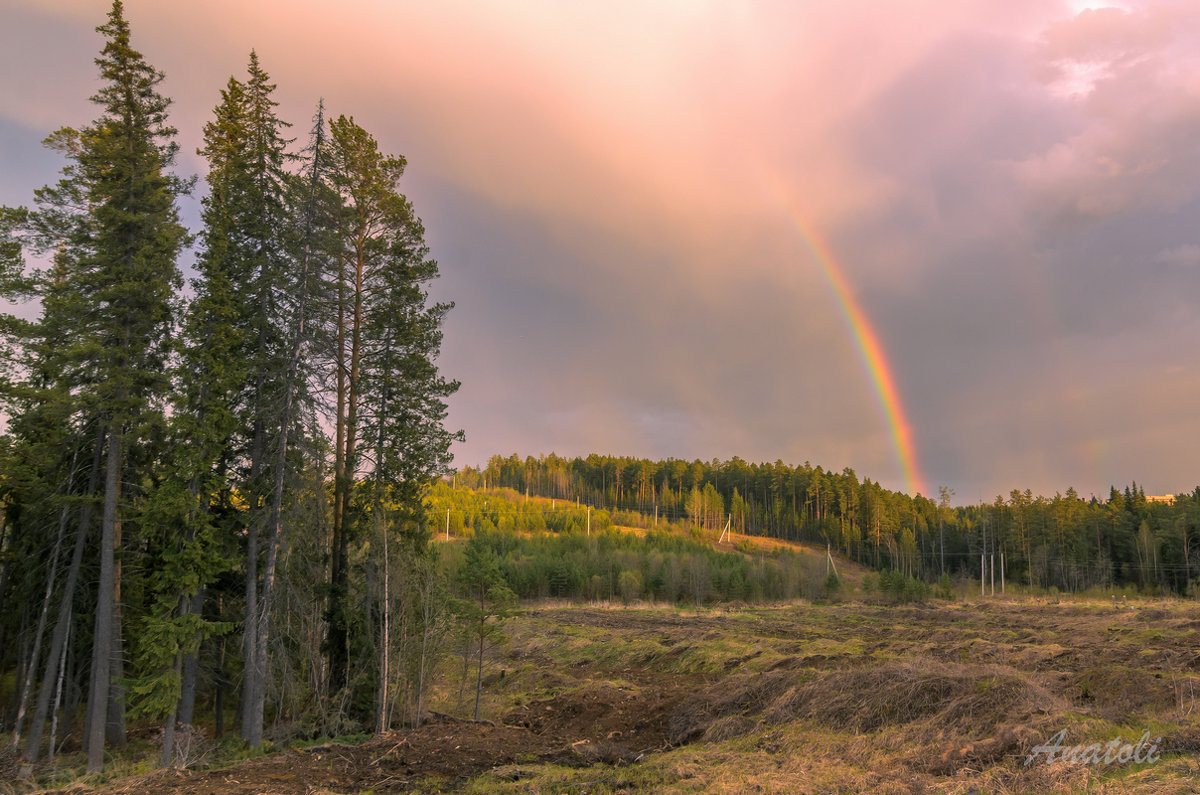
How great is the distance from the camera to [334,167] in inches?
859

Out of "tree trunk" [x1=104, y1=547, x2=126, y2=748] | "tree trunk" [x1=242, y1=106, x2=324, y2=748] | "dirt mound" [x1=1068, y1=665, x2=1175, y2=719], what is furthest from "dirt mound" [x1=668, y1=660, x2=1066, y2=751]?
"tree trunk" [x1=104, y1=547, x2=126, y2=748]

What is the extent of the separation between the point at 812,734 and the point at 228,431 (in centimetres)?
1817

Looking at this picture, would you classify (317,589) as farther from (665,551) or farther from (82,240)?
(665,551)

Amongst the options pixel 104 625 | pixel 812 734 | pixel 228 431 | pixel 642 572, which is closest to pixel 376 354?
pixel 228 431

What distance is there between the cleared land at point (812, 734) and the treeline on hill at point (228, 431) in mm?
4739

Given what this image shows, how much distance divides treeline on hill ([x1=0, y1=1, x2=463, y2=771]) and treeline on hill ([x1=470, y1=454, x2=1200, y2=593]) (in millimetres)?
80582

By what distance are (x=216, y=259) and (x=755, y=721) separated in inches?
803

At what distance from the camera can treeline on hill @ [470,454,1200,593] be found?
272 ft

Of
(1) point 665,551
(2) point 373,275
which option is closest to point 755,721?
(2) point 373,275

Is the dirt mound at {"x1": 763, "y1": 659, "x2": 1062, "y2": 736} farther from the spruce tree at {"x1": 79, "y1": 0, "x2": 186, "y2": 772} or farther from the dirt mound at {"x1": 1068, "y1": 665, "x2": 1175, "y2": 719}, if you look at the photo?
the spruce tree at {"x1": 79, "y1": 0, "x2": 186, "y2": 772}

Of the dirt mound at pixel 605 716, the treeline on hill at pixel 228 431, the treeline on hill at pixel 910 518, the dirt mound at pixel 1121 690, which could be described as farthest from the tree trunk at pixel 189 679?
the treeline on hill at pixel 910 518

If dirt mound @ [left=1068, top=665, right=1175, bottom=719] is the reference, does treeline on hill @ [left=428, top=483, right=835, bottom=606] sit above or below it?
below

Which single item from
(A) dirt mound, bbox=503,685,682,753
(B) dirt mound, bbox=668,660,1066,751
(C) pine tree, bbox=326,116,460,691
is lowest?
(A) dirt mound, bbox=503,685,682,753

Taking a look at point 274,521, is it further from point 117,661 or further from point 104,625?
point 117,661
